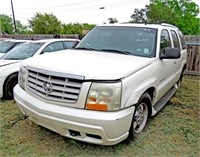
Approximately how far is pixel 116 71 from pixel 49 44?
401 centimetres

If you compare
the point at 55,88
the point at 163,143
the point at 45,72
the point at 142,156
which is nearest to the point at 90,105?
the point at 55,88

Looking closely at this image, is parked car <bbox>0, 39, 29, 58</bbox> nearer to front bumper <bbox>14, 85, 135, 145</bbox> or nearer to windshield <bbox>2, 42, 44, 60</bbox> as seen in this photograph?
windshield <bbox>2, 42, 44, 60</bbox>

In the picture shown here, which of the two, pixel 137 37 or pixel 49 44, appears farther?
pixel 49 44

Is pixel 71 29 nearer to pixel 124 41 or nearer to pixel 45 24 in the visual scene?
pixel 45 24

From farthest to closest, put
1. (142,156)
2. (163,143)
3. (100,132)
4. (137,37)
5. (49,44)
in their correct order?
(49,44)
(137,37)
(163,143)
(142,156)
(100,132)

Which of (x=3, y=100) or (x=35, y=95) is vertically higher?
(x=35, y=95)

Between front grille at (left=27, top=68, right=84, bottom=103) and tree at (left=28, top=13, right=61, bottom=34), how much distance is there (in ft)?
104

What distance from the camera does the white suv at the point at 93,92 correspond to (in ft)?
8.46

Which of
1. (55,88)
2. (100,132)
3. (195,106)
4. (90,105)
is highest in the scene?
(55,88)

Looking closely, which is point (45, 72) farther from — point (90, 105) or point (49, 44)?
point (49, 44)

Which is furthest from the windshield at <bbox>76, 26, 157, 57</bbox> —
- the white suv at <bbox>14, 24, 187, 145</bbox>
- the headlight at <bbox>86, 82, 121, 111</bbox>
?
the headlight at <bbox>86, 82, 121, 111</bbox>

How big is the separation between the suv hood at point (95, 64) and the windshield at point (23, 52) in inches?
99.7

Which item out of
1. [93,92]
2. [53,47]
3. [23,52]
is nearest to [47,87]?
[93,92]

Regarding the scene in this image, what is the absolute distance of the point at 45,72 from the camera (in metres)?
2.83
